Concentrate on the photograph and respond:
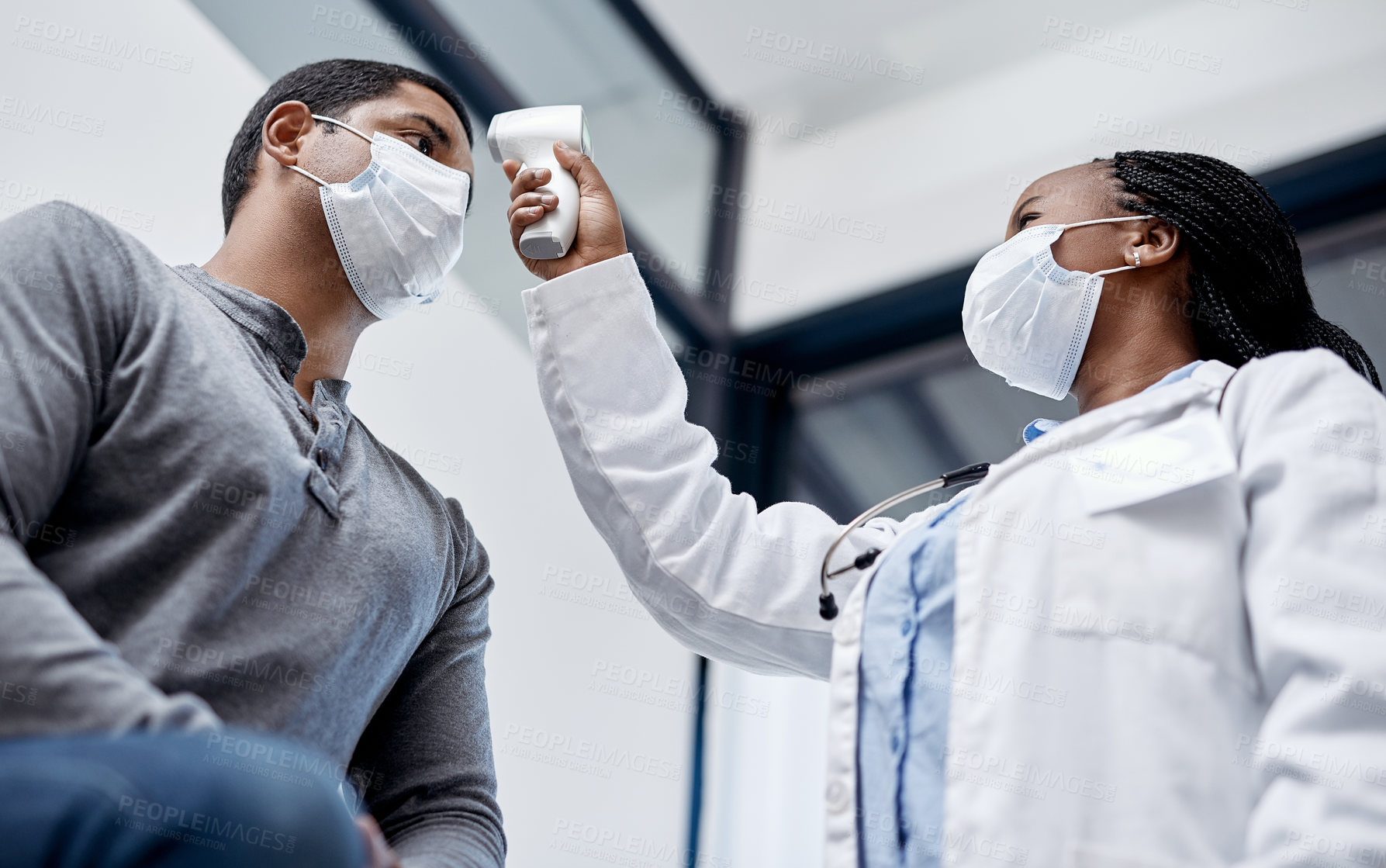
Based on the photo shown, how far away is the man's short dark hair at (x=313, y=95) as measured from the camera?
1615 mm

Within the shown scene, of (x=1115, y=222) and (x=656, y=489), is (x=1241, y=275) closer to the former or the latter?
(x=1115, y=222)

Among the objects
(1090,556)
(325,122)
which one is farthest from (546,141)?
(1090,556)

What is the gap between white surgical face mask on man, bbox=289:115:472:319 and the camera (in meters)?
1.50

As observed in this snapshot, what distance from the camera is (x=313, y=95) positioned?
64.6 inches

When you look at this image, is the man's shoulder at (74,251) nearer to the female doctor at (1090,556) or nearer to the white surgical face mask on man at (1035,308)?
the female doctor at (1090,556)

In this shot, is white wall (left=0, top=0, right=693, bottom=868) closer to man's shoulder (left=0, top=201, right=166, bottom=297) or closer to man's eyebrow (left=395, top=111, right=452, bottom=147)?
man's eyebrow (left=395, top=111, right=452, bottom=147)

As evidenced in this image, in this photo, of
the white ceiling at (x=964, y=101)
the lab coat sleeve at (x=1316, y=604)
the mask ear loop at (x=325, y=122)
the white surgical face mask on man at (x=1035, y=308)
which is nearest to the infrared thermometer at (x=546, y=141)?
the mask ear loop at (x=325, y=122)

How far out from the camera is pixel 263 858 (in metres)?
0.67

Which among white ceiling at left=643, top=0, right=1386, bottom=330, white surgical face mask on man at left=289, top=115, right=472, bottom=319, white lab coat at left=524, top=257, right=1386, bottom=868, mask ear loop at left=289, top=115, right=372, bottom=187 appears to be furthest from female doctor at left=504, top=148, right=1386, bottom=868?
white ceiling at left=643, top=0, right=1386, bottom=330

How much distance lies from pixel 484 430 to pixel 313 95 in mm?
987

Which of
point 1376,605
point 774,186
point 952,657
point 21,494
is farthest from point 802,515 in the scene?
point 774,186

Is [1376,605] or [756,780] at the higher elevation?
[1376,605]

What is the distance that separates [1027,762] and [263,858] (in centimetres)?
72

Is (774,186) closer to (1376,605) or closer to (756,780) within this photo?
(756,780)
